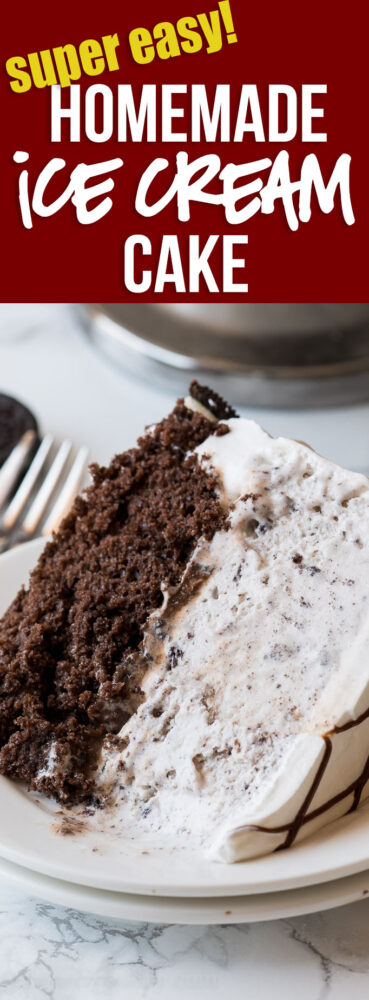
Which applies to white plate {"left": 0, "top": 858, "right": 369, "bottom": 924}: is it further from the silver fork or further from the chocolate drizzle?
the silver fork

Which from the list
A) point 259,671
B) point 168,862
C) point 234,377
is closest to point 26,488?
point 234,377

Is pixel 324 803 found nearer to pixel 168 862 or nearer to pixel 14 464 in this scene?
Result: pixel 168 862

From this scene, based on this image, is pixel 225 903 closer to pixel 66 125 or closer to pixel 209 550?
pixel 209 550

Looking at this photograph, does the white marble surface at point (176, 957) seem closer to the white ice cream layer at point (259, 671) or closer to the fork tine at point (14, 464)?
the white ice cream layer at point (259, 671)

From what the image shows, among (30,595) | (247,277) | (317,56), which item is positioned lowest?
(30,595)

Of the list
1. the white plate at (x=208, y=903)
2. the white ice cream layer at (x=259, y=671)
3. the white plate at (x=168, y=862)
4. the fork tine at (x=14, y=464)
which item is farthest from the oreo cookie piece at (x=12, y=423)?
the white plate at (x=208, y=903)

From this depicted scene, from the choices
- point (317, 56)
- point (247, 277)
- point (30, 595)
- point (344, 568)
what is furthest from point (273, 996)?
point (317, 56)
